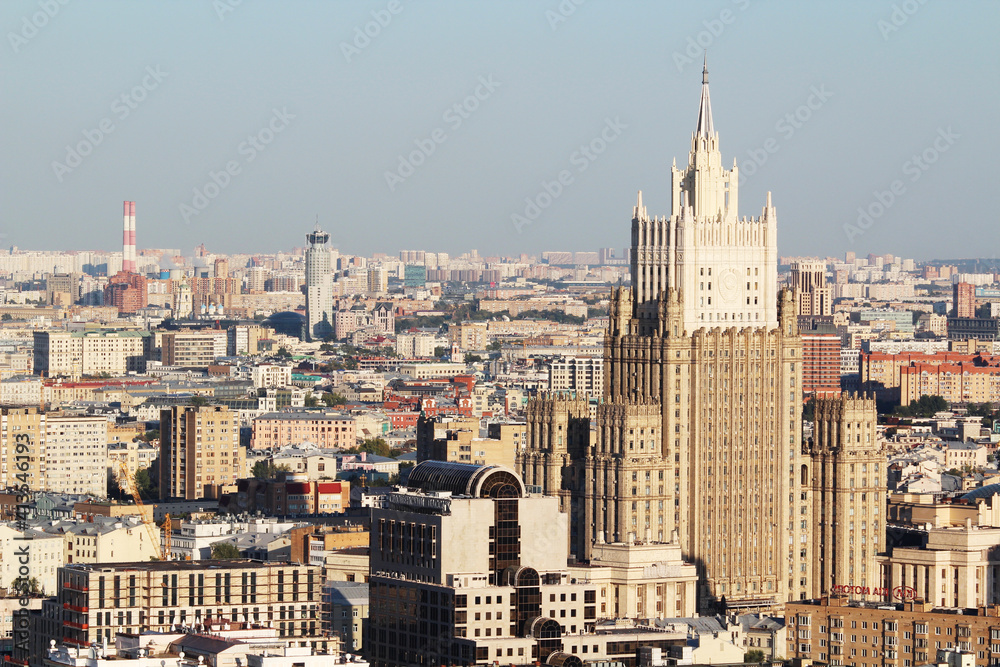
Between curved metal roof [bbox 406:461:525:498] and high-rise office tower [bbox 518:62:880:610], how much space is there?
48.3 ft

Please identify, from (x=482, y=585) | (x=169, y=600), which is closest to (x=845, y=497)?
(x=482, y=585)

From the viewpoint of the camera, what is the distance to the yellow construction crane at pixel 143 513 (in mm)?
100719

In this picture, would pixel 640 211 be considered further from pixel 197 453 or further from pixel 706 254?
pixel 197 453

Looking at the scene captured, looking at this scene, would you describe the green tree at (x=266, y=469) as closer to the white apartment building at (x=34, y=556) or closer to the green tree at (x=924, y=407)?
the white apartment building at (x=34, y=556)

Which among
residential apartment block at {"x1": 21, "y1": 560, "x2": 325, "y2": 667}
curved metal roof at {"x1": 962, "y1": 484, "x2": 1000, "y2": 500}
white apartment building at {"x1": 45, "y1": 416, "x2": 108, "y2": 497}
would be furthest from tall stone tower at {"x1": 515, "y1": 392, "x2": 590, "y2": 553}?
white apartment building at {"x1": 45, "y1": 416, "x2": 108, "y2": 497}

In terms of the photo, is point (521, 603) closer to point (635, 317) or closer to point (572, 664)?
point (572, 664)

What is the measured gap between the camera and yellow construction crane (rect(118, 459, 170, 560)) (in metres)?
101

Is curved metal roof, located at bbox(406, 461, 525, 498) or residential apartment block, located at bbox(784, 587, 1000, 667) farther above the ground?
curved metal roof, located at bbox(406, 461, 525, 498)

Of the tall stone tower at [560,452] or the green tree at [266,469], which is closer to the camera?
the tall stone tower at [560,452]

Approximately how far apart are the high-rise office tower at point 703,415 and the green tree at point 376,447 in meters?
66.5

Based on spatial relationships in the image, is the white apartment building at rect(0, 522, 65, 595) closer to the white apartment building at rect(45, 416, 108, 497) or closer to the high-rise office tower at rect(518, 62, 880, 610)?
the high-rise office tower at rect(518, 62, 880, 610)

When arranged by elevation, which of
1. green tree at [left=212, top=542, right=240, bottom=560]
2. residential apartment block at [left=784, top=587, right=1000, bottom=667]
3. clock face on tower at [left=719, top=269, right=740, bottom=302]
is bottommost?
residential apartment block at [left=784, top=587, right=1000, bottom=667]

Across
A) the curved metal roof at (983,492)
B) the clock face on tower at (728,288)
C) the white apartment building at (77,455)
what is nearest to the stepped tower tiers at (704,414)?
the clock face on tower at (728,288)

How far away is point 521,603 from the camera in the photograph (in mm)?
72312
